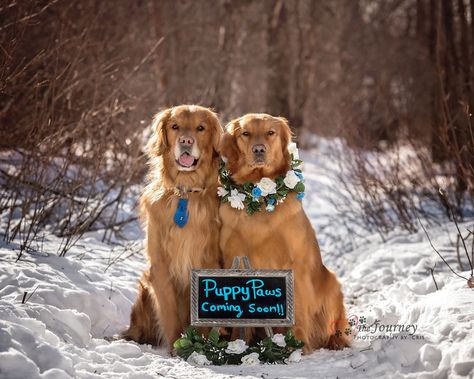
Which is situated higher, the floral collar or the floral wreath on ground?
the floral collar

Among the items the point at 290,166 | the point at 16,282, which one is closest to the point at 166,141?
the point at 290,166

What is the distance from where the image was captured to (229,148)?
3996mm

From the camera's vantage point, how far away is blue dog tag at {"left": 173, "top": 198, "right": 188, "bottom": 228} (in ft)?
12.6

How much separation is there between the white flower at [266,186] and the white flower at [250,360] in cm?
98

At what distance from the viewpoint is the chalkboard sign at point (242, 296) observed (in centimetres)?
366

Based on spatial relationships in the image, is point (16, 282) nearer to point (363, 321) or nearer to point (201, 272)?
point (201, 272)

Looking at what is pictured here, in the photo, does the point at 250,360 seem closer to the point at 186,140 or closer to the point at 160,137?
the point at 186,140

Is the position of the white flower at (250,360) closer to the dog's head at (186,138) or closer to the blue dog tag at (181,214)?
the blue dog tag at (181,214)

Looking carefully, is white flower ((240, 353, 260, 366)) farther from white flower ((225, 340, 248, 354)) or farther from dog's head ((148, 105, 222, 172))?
dog's head ((148, 105, 222, 172))

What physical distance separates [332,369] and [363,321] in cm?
92

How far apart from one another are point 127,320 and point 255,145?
1641 mm

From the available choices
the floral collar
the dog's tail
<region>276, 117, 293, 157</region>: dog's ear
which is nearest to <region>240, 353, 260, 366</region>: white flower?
the dog's tail

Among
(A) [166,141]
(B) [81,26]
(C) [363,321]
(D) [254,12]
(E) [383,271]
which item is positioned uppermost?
(D) [254,12]

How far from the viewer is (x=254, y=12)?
21.0m
